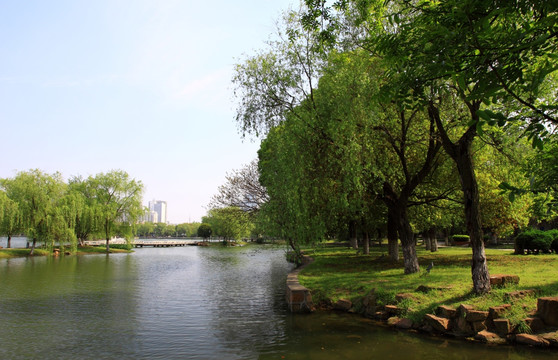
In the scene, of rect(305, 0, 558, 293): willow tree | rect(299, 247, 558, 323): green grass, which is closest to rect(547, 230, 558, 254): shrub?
rect(299, 247, 558, 323): green grass

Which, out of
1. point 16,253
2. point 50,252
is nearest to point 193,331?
point 50,252

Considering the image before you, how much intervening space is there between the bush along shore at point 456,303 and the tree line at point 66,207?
43.8 m

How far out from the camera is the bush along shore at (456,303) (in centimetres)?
914

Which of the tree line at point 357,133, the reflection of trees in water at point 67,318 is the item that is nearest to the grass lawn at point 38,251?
the reflection of trees in water at point 67,318

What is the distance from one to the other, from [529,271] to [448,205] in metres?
7.79

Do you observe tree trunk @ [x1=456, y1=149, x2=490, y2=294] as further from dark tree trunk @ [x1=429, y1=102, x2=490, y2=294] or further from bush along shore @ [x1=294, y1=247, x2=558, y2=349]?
bush along shore @ [x1=294, y1=247, x2=558, y2=349]

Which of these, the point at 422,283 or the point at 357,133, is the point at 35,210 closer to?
the point at 357,133

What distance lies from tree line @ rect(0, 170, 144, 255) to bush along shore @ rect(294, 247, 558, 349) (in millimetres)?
43757

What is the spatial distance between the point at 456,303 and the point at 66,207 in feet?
165

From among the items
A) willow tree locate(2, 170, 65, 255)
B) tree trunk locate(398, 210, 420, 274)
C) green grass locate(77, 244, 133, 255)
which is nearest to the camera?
tree trunk locate(398, 210, 420, 274)

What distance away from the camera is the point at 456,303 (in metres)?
10.8

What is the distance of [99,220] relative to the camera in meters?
56.3

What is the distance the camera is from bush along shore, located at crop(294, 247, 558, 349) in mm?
9141

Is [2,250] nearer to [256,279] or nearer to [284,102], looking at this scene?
[256,279]
